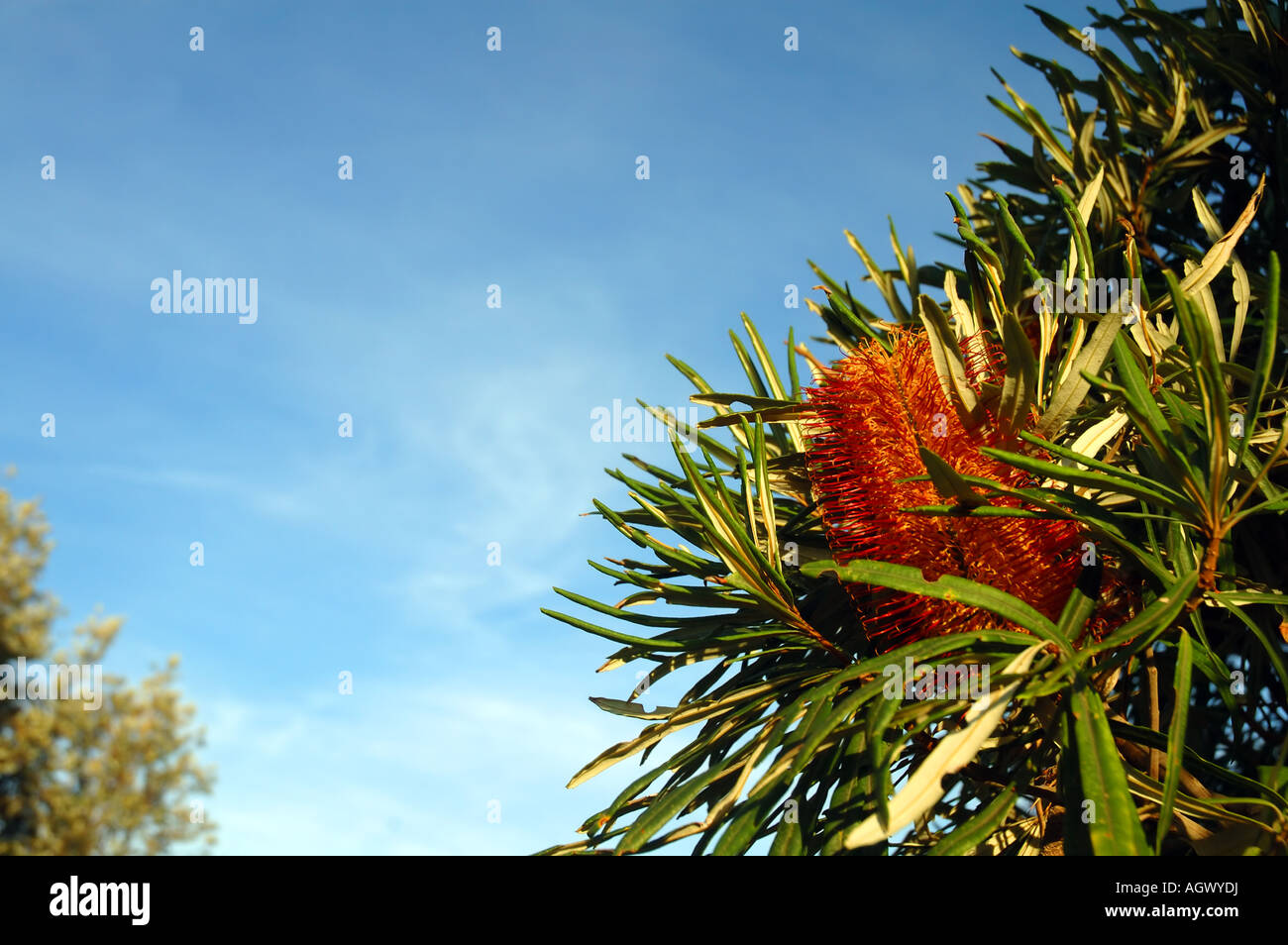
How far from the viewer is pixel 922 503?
1461 mm

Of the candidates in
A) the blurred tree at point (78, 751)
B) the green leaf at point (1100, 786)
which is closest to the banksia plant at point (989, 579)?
the green leaf at point (1100, 786)

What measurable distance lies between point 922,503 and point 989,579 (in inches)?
6.8

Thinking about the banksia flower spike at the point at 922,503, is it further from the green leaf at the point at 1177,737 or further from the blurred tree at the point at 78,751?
the blurred tree at the point at 78,751

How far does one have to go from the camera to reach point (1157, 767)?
4.91 ft

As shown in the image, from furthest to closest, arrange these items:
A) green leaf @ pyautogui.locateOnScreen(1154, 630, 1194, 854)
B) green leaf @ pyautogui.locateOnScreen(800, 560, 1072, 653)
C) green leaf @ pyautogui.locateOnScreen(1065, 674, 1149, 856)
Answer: green leaf @ pyautogui.locateOnScreen(800, 560, 1072, 653), green leaf @ pyautogui.locateOnScreen(1154, 630, 1194, 854), green leaf @ pyautogui.locateOnScreen(1065, 674, 1149, 856)

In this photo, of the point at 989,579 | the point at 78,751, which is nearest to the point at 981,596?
the point at 989,579

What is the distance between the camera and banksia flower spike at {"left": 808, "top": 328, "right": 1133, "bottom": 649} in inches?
57.6

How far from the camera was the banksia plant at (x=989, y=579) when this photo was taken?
1.28 m

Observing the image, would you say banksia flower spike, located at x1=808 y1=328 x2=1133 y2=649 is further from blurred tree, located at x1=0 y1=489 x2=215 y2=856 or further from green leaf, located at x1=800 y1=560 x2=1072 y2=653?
blurred tree, located at x1=0 y1=489 x2=215 y2=856

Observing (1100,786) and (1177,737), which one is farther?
(1177,737)

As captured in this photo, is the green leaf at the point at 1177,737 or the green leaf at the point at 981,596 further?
the green leaf at the point at 981,596

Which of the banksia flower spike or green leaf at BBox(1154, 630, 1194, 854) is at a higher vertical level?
the banksia flower spike

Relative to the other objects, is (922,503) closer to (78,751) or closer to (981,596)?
(981,596)

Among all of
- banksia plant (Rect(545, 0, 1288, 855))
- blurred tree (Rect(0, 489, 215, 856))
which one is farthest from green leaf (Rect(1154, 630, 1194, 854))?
blurred tree (Rect(0, 489, 215, 856))
